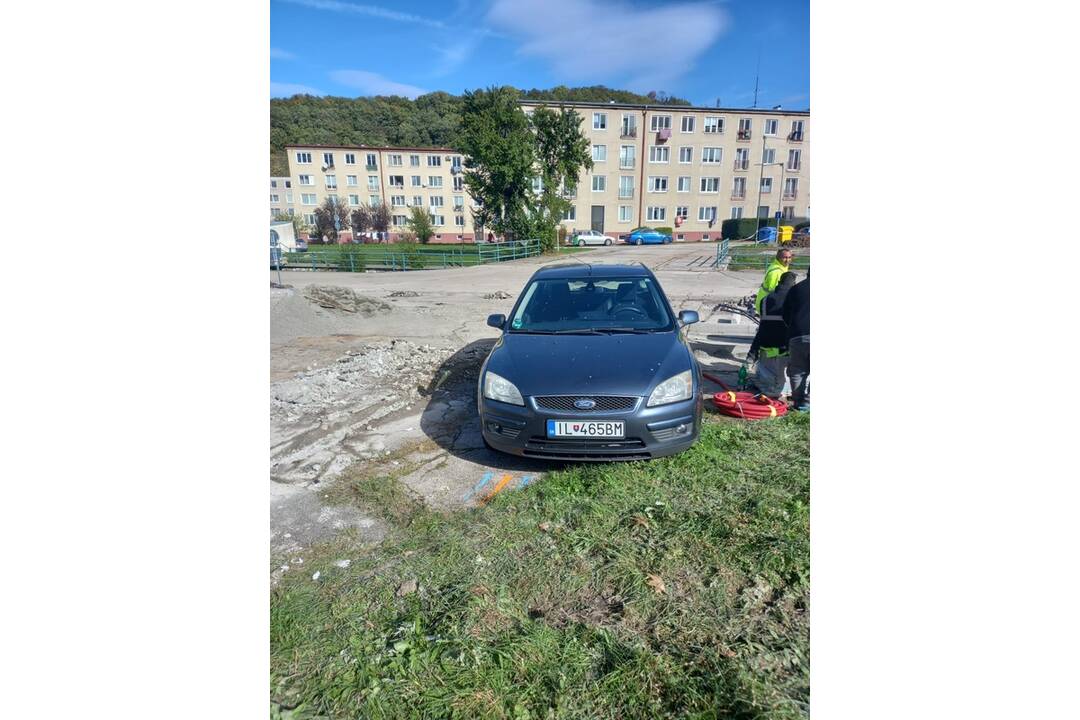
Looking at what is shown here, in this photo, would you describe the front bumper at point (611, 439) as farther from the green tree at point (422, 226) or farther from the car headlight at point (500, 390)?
the green tree at point (422, 226)

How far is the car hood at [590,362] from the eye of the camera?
125 inches

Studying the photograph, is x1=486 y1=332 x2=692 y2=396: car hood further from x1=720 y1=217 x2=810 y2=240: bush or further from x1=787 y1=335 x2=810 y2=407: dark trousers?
x1=720 y1=217 x2=810 y2=240: bush

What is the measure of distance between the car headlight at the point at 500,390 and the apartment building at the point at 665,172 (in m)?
41.2

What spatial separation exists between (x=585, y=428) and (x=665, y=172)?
46.2 m

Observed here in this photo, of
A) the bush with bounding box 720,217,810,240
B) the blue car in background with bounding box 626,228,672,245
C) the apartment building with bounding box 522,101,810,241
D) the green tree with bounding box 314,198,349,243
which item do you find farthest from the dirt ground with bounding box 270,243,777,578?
the green tree with bounding box 314,198,349,243

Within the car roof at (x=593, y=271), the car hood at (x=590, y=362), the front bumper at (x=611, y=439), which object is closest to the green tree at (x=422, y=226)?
the car roof at (x=593, y=271)

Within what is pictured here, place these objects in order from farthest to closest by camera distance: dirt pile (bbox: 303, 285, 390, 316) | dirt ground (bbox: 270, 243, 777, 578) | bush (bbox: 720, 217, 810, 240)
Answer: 1. bush (bbox: 720, 217, 810, 240)
2. dirt pile (bbox: 303, 285, 390, 316)
3. dirt ground (bbox: 270, 243, 777, 578)

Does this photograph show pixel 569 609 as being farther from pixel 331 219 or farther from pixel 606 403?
pixel 331 219

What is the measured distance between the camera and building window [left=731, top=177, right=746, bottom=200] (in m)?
42.5

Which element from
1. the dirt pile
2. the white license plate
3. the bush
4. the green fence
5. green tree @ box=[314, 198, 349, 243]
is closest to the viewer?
the white license plate

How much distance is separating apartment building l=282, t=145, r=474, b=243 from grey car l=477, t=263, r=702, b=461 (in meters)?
44.8

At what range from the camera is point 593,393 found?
3119mm

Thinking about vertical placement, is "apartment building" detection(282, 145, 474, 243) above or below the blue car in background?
above

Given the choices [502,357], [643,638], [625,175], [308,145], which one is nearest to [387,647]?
[643,638]
